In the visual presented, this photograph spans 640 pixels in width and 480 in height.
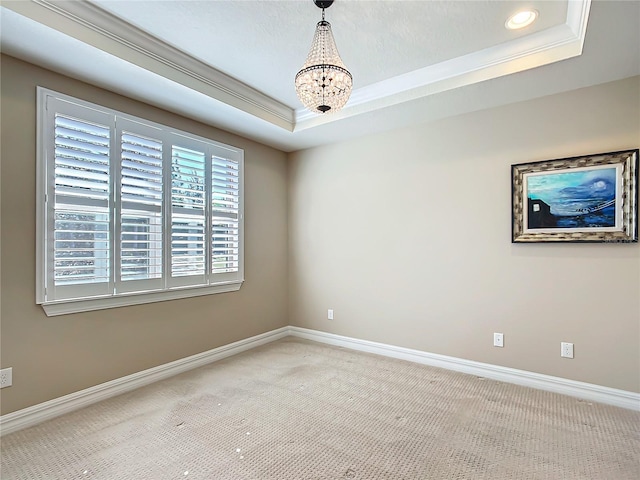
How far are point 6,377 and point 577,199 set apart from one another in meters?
4.41

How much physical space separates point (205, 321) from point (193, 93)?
2222 millimetres

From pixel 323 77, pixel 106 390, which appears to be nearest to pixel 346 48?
pixel 323 77

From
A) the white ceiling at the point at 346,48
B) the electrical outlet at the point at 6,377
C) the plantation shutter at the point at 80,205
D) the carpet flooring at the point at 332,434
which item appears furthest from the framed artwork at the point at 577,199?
the electrical outlet at the point at 6,377

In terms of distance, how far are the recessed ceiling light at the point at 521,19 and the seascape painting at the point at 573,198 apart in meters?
1.19

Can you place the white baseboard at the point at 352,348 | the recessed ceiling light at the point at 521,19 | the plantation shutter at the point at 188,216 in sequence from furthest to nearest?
1. the plantation shutter at the point at 188,216
2. the white baseboard at the point at 352,348
3. the recessed ceiling light at the point at 521,19

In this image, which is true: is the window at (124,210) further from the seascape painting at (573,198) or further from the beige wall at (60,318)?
the seascape painting at (573,198)

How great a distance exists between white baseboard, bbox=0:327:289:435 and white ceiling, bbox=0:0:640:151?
243 cm

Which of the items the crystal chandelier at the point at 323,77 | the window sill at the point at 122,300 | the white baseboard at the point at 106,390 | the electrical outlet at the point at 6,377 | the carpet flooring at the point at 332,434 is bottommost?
the carpet flooring at the point at 332,434

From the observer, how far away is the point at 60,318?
2480 mm

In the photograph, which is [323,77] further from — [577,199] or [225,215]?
[577,199]

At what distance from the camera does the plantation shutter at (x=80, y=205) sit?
95.7 inches

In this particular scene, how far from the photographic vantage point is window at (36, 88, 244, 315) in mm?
2420

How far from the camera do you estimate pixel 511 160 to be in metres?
2.99

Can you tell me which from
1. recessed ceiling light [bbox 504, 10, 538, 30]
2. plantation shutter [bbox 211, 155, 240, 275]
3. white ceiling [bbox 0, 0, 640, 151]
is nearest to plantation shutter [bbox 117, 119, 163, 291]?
white ceiling [bbox 0, 0, 640, 151]
